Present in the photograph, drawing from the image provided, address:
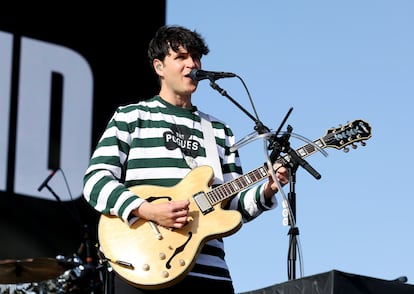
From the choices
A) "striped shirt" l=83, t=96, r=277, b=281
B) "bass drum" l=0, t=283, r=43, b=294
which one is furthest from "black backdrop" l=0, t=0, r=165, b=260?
"striped shirt" l=83, t=96, r=277, b=281

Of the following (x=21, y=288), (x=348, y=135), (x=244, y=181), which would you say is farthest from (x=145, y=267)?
(x=21, y=288)

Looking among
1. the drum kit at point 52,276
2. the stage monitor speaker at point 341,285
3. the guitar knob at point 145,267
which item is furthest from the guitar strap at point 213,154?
the drum kit at point 52,276

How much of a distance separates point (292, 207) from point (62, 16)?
4.92 meters

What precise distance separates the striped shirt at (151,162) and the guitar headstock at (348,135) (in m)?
0.46

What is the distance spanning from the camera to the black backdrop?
7.35m

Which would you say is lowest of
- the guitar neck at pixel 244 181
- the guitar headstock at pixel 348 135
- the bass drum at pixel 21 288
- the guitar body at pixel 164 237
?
the bass drum at pixel 21 288

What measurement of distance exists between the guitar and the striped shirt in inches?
2.3

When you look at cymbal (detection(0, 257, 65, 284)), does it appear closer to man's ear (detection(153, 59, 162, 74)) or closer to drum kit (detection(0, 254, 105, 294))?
drum kit (detection(0, 254, 105, 294))

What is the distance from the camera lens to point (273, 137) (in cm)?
371

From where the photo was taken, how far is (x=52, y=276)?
23.0ft

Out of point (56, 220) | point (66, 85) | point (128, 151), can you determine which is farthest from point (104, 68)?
point (128, 151)

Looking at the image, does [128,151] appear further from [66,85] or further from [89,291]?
[66,85]

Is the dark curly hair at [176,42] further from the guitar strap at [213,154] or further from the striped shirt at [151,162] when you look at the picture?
the guitar strap at [213,154]

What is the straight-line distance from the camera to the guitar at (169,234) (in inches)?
138
